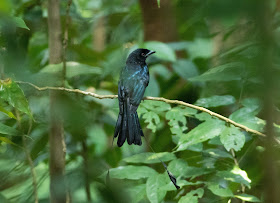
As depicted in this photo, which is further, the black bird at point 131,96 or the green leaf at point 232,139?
the green leaf at point 232,139

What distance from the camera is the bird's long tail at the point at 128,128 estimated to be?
700mm

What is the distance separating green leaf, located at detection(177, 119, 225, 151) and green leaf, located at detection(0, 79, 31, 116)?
40cm

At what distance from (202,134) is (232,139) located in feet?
0.25

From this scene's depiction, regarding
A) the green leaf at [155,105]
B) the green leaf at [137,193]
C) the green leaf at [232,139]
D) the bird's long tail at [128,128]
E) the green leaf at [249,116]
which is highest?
the bird's long tail at [128,128]

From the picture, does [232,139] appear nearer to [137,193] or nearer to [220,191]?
[220,191]

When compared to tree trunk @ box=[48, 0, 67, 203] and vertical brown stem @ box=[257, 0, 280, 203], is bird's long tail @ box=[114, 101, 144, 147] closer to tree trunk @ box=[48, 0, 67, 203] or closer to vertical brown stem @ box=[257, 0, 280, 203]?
tree trunk @ box=[48, 0, 67, 203]

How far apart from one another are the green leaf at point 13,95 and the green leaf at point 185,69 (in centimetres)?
92

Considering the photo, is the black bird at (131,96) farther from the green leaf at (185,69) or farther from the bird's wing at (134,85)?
the green leaf at (185,69)

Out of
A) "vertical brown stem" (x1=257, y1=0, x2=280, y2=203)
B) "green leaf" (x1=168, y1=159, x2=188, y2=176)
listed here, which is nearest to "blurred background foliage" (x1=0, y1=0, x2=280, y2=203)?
"green leaf" (x1=168, y1=159, x2=188, y2=176)

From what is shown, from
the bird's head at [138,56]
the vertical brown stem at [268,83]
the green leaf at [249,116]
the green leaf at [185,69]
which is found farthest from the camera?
the green leaf at [185,69]

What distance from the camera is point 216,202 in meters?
1.24

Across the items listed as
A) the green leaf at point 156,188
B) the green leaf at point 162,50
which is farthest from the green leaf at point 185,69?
the green leaf at point 156,188

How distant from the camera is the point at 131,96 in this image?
90 cm

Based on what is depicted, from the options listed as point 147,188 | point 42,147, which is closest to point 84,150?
point 42,147
